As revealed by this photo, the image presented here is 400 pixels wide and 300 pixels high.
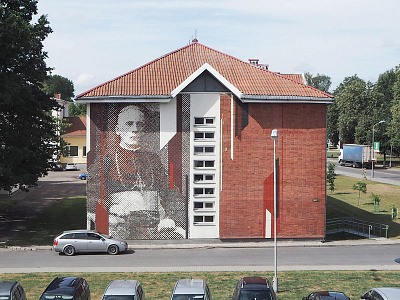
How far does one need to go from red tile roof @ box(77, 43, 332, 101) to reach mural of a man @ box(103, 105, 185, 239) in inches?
59.5

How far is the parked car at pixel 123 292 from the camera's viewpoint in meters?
16.9

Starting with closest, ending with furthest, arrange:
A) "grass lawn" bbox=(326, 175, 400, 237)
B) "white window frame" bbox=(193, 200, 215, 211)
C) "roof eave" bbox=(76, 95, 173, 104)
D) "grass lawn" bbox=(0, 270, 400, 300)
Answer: "grass lawn" bbox=(0, 270, 400, 300)
"roof eave" bbox=(76, 95, 173, 104)
"white window frame" bbox=(193, 200, 215, 211)
"grass lawn" bbox=(326, 175, 400, 237)

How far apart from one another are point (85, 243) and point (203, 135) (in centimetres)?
947

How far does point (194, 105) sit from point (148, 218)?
7.41 metres

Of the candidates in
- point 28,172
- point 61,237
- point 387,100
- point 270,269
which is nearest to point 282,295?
point 270,269

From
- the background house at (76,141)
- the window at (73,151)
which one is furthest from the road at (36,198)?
the window at (73,151)

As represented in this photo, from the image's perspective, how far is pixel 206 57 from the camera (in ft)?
→ 117

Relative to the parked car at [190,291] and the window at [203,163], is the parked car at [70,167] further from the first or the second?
the parked car at [190,291]

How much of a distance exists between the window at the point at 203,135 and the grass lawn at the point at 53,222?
35.8ft

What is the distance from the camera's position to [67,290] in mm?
17516

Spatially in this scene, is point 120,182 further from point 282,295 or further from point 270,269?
point 282,295

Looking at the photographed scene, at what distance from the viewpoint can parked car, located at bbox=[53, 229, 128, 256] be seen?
97.1 ft

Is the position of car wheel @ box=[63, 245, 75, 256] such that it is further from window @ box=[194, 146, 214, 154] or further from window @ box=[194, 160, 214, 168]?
window @ box=[194, 146, 214, 154]

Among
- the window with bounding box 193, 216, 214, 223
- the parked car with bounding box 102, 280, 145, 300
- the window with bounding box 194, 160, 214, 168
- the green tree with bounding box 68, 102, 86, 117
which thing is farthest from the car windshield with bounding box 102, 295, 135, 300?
the green tree with bounding box 68, 102, 86, 117
